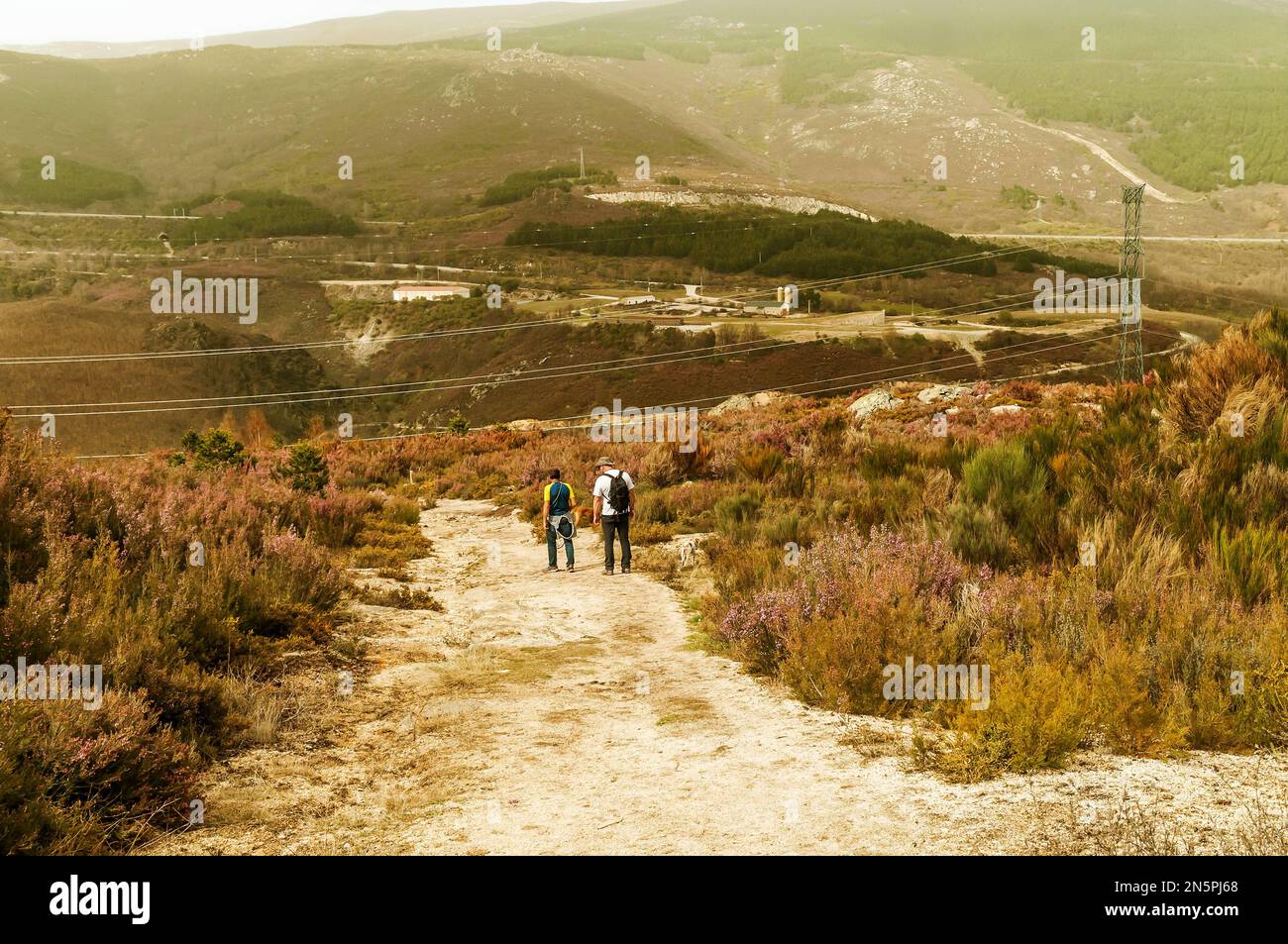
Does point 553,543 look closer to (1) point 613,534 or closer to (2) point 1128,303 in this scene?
(1) point 613,534

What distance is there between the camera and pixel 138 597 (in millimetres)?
6809

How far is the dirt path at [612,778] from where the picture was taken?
4246 millimetres

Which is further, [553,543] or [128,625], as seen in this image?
[553,543]

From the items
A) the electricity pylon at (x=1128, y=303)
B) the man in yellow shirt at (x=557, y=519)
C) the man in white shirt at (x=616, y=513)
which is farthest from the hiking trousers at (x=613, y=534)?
the electricity pylon at (x=1128, y=303)

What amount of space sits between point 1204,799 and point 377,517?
13655 mm

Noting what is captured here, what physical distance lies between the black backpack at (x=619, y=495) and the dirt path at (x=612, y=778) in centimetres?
395

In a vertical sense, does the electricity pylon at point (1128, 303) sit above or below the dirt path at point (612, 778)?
above

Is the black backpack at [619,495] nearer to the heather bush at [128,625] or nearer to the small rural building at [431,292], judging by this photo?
the heather bush at [128,625]

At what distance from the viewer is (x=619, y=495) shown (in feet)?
39.8

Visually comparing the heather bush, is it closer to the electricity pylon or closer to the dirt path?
the dirt path

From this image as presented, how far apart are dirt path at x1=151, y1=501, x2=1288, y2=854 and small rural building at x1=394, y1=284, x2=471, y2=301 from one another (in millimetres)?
75522

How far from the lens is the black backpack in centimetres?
1214

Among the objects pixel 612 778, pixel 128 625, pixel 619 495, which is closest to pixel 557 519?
pixel 619 495

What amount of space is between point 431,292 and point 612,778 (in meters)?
80.8
